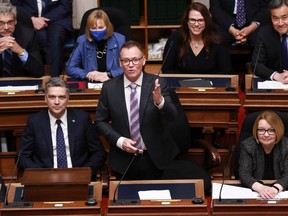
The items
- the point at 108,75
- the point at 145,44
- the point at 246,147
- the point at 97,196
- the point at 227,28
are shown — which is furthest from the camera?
the point at 145,44

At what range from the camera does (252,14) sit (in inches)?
241

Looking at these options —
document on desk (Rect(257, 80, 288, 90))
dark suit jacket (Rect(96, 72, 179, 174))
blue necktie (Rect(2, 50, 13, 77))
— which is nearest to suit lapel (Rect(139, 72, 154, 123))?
dark suit jacket (Rect(96, 72, 179, 174))

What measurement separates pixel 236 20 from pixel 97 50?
4.53 ft

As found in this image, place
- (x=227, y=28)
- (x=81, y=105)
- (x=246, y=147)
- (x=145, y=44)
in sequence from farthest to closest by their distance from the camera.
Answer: (x=145, y=44)
(x=227, y=28)
(x=81, y=105)
(x=246, y=147)

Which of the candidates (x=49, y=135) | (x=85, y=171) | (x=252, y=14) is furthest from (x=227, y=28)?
(x=85, y=171)

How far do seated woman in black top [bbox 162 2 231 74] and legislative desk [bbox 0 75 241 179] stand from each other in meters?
0.54

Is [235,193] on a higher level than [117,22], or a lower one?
lower

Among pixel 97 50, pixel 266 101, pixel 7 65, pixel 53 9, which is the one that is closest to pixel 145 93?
pixel 266 101

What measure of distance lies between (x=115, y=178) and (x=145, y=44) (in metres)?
2.67

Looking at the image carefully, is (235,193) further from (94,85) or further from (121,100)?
(94,85)

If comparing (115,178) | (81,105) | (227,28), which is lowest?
(115,178)

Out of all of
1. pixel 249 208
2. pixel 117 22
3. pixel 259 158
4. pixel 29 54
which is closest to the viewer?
pixel 249 208

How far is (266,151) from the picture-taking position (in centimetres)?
428

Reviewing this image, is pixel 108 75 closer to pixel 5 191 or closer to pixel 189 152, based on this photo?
pixel 189 152
